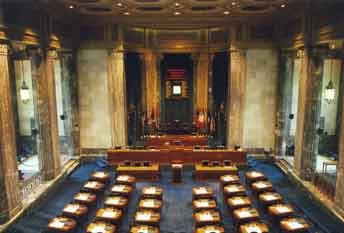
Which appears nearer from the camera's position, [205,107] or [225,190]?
[225,190]

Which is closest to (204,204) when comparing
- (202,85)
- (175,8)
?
(175,8)

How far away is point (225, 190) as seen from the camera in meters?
10.1

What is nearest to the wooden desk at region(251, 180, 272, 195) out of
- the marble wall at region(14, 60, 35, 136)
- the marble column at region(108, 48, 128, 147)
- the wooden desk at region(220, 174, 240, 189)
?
the wooden desk at region(220, 174, 240, 189)

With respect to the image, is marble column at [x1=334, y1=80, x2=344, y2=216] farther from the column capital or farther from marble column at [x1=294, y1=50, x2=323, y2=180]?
the column capital

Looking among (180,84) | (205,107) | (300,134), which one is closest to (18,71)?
(180,84)

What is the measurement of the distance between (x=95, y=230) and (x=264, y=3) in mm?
8787

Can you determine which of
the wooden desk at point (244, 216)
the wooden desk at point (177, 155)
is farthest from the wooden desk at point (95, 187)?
the wooden desk at point (244, 216)

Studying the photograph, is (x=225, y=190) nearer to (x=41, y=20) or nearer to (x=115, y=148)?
(x=115, y=148)

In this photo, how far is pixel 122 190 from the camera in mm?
10188

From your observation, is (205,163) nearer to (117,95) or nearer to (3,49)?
(117,95)

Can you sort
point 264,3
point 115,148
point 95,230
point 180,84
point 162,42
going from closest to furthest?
point 95,230 → point 264,3 → point 115,148 → point 162,42 → point 180,84

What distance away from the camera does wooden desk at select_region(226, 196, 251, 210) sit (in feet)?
29.7

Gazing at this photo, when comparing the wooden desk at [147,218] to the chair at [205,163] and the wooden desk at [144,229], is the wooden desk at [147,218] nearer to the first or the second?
the wooden desk at [144,229]

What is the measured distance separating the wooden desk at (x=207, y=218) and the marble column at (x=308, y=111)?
455cm
